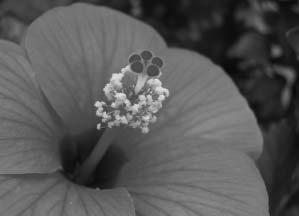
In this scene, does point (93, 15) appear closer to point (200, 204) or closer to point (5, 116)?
point (5, 116)

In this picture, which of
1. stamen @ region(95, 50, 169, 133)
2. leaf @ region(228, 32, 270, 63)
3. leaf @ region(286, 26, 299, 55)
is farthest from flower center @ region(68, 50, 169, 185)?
leaf @ region(228, 32, 270, 63)

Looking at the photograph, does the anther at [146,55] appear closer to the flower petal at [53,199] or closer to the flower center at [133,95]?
the flower center at [133,95]

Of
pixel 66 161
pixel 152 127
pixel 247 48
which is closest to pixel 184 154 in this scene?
pixel 152 127

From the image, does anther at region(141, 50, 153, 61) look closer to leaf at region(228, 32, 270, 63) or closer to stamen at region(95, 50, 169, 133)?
stamen at region(95, 50, 169, 133)

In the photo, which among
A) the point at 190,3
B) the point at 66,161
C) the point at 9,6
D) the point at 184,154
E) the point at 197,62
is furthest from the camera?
the point at 190,3

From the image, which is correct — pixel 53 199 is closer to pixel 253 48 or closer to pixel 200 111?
pixel 200 111

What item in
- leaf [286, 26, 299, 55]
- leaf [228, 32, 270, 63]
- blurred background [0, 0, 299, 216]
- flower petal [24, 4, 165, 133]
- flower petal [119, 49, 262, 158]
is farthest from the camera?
leaf [228, 32, 270, 63]

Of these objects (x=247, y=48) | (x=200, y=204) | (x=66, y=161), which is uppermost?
(x=247, y=48)

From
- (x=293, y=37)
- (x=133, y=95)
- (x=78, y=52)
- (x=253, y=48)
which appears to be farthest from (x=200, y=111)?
(x=253, y=48)
